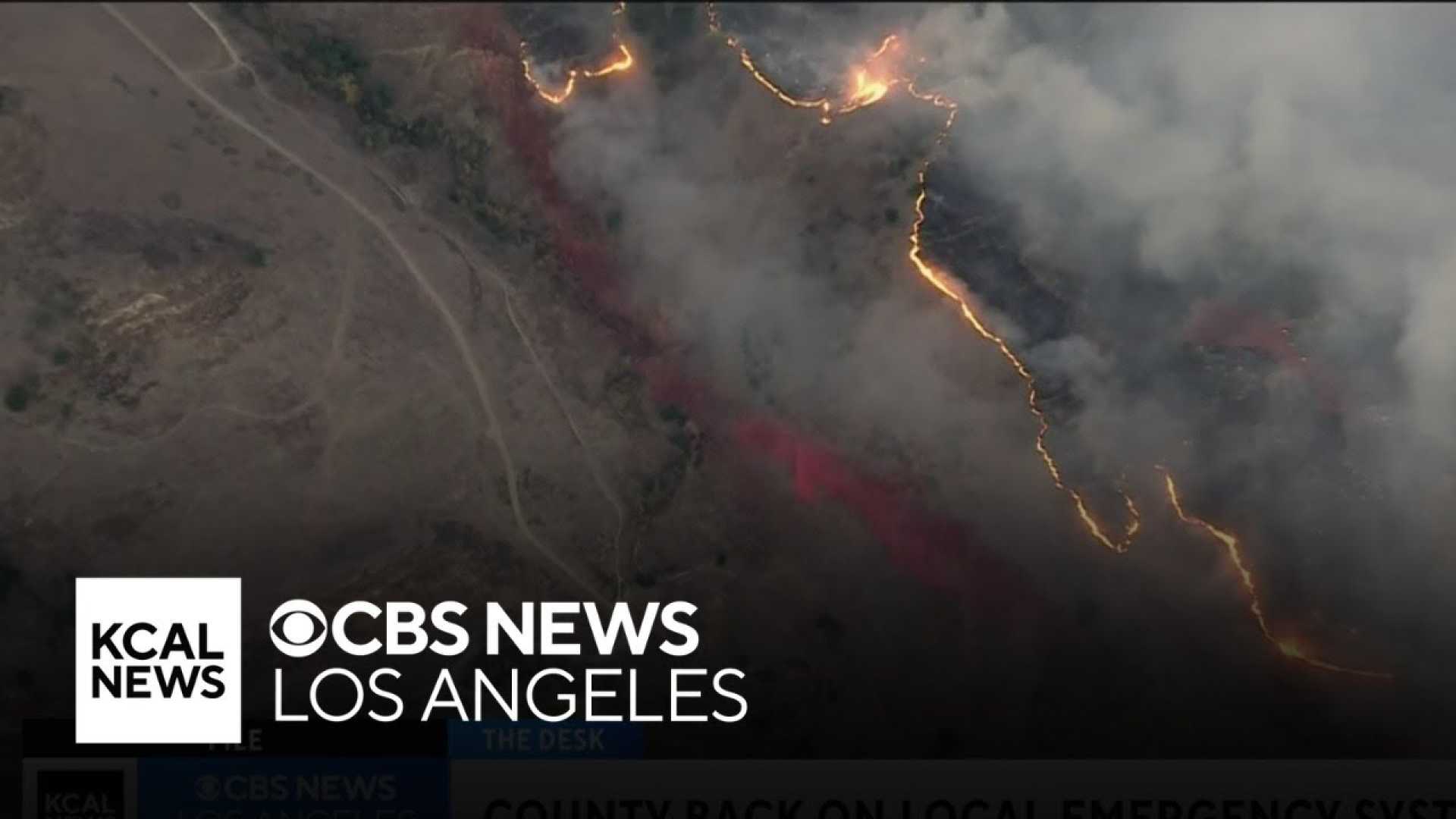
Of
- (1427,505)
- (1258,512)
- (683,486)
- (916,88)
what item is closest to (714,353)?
(683,486)

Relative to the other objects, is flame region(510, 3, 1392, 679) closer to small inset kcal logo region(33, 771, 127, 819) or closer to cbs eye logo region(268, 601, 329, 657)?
cbs eye logo region(268, 601, 329, 657)

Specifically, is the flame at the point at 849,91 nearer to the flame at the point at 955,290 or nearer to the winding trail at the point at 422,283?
the flame at the point at 955,290

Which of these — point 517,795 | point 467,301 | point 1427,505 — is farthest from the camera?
point 467,301

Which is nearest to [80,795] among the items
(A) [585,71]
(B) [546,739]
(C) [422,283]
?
(B) [546,739]

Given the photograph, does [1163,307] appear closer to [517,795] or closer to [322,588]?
[517,795]

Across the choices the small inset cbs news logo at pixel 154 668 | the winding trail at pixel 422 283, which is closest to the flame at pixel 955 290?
the winding trail at pixel 422 283

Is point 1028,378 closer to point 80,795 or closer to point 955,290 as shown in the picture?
point 955,290
